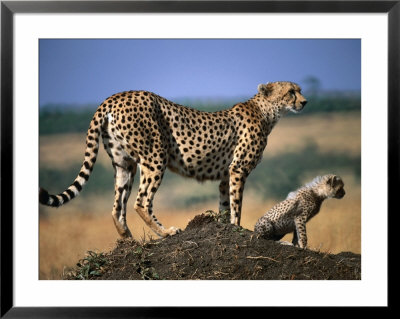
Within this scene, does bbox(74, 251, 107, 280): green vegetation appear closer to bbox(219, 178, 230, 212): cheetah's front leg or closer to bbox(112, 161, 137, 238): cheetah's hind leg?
bbox(112, 161, 137, 238): cheetah's hind leg

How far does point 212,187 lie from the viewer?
6488 mm

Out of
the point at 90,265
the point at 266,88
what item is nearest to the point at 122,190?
the point at 90,265

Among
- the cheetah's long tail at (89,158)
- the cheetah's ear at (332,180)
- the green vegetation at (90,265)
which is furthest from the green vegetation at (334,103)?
the green vegetation at (90,265)

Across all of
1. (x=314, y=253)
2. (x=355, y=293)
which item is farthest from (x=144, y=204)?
(x=355, y=293)

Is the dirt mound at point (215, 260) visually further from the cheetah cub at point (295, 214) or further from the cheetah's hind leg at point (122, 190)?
the cheetah cub at point (295, 214)

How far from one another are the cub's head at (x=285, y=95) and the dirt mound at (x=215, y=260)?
4.79 ft

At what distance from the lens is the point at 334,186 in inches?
241

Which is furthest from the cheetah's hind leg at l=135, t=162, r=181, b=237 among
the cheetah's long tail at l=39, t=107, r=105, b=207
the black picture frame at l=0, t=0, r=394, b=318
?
the black picture frame at l=0, t=0, r=394, b=318

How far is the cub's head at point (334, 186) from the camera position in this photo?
5980 mm

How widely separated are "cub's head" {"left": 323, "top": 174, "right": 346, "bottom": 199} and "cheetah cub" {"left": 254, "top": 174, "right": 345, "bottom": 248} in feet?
0.09

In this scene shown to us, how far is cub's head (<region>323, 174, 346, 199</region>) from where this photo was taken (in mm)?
5980

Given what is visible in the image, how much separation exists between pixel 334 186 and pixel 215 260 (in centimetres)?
142
